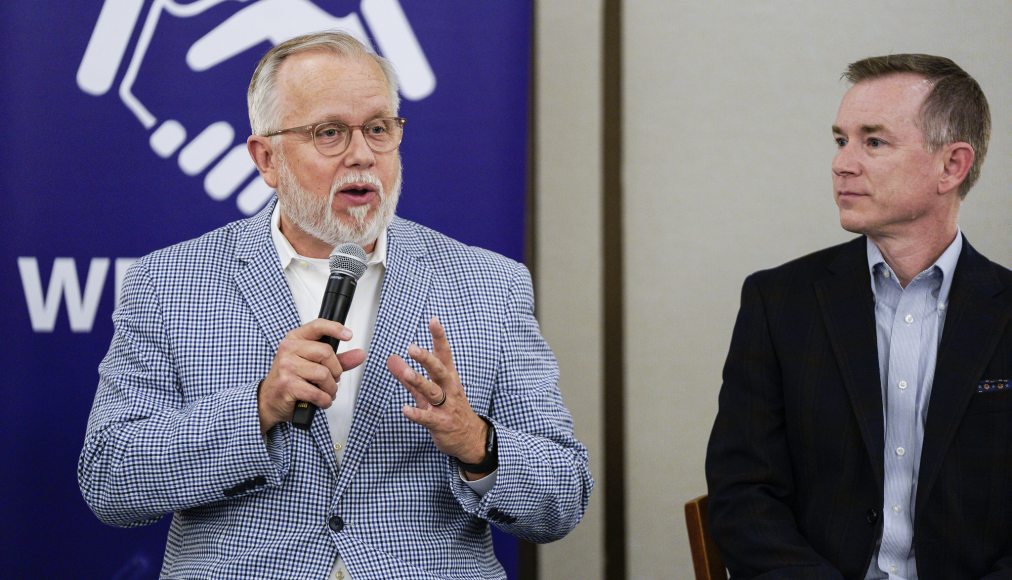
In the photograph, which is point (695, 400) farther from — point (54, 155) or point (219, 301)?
point (54, 155)

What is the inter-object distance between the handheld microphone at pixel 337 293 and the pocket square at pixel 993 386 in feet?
4.35

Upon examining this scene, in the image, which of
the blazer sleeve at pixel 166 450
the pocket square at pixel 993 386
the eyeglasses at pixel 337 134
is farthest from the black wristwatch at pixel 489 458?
the pocket square at pixel 993 386

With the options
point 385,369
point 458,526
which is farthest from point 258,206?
point 458,526

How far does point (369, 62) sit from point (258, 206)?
30.6 inches

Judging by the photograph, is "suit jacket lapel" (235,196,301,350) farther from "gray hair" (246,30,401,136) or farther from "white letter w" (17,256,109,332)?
"white letter w" (17,256,109,332)

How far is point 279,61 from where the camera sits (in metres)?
2.48

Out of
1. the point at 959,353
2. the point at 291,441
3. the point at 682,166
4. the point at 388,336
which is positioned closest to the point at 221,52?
the point at 388,336

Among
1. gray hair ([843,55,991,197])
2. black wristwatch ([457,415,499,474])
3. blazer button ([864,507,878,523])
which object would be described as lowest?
blazer button ([864,507,878,523])

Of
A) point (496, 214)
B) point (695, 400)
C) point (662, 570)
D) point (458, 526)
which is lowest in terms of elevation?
point (662, 570)

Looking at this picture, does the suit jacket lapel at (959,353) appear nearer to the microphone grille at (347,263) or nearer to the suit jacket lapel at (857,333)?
the suit jacket lapel at (857,333)

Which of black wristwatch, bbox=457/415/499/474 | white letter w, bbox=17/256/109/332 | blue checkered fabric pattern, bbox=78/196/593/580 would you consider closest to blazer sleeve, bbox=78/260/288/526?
blue checkered fabric pattern, bbox=78/196/593/580

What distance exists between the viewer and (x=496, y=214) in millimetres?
3131

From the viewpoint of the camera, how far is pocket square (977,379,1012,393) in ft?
7.70

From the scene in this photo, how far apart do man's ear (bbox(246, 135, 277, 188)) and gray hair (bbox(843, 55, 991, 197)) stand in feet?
4.40
